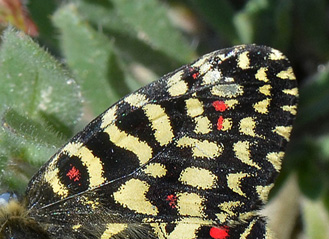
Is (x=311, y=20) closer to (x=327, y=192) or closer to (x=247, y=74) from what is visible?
(x=327, y=192)

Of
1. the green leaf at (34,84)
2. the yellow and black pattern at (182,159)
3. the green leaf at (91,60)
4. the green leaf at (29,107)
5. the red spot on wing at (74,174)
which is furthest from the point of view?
the green leaf at (91,60)

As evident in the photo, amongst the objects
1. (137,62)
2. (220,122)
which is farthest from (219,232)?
(137,62)

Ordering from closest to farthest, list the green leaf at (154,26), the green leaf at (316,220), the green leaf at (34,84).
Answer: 1. the green leaf at (34,84)
2. the green leaf at (154,26)
3. the green leaf at (316,220)

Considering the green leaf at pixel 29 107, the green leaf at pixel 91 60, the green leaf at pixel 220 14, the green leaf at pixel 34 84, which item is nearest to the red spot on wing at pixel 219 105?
the green leaf at pixel 29 107

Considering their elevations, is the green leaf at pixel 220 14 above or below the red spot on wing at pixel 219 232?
above

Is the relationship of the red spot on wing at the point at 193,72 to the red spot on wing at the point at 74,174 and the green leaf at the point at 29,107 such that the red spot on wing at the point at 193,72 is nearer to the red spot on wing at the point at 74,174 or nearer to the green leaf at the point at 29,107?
the red spot on wing at the point at 74,174

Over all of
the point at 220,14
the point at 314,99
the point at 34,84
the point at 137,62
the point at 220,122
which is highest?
the point at 220,14

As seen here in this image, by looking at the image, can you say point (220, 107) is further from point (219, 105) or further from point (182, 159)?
point (182, 159)

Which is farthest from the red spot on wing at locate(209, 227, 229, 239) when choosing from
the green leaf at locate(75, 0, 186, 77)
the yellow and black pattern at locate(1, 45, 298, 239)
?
the green leaf at locate(75, 0, 186, 77)
